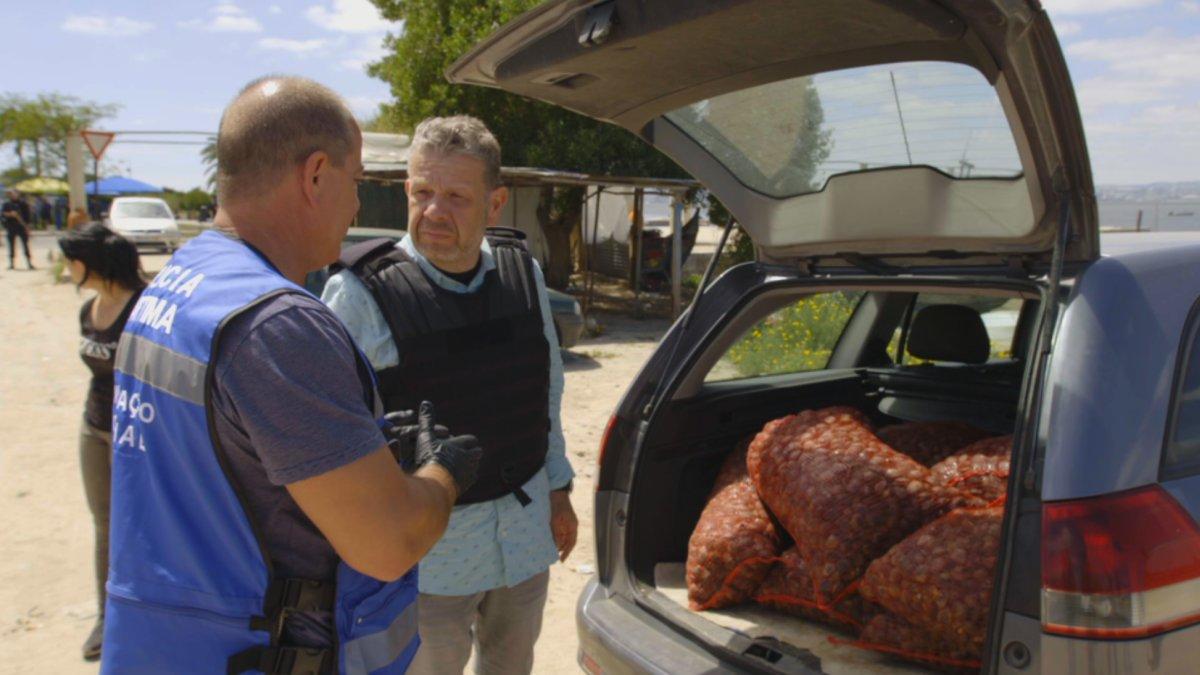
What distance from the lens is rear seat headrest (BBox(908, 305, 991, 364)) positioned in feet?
12.3

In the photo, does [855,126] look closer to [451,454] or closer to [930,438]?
[930,438]

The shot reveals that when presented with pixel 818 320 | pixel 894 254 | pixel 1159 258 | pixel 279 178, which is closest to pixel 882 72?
pixel 894 254

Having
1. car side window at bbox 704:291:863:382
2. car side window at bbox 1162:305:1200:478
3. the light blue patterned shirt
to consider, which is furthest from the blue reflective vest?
car side window at bbox 704:291:863:382

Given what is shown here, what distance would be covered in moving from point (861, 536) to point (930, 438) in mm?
690

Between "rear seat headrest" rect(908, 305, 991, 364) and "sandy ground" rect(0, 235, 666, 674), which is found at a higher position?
"rear seat headrest" rect(908, 305, 991, 364)

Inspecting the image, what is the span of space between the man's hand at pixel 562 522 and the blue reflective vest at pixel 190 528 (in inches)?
49.3

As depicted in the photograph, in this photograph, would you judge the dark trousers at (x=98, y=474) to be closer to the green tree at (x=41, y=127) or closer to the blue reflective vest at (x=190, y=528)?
the blue reflective vest at (x=190, y=528)

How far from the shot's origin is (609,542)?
2.81m

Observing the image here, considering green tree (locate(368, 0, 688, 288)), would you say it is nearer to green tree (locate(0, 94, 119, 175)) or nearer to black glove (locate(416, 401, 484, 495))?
black glove (locate(416, 401, 484, 495))

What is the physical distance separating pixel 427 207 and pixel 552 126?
12531mm

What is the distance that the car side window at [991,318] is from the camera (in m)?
4.04

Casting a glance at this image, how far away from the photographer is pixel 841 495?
103 inches

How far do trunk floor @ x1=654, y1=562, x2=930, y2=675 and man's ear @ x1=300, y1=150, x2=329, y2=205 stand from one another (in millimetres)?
1644

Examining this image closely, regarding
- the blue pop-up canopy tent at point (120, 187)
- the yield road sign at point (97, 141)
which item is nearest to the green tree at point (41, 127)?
the blue pop-up canopy tent at point (120, 187)
